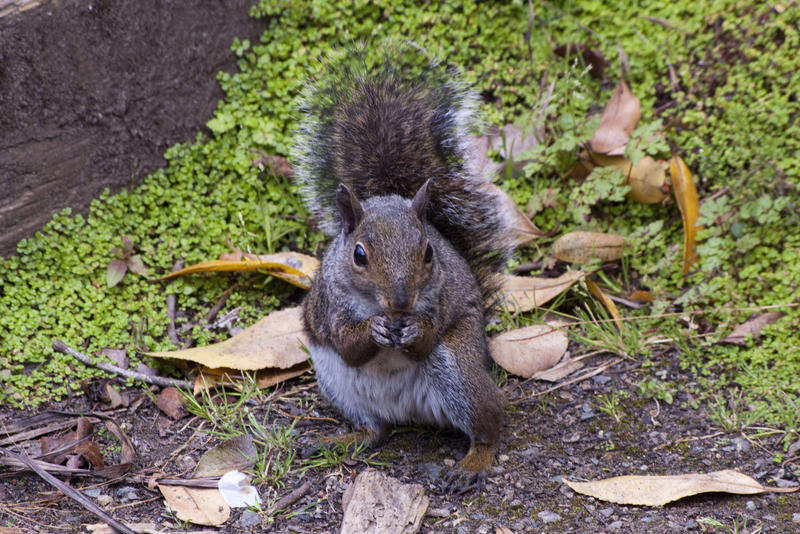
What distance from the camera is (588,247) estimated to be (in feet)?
13.2

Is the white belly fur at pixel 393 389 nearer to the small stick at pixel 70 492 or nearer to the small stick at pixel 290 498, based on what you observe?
the small stick at pixel 290 498

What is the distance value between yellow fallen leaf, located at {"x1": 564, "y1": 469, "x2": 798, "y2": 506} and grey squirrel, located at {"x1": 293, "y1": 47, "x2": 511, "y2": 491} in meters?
0.42

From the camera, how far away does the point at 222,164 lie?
413 centimetres

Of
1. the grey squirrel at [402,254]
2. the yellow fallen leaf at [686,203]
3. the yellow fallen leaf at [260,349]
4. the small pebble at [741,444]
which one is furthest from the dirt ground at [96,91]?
the small pebble at [741,444]

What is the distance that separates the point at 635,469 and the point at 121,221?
245 cm

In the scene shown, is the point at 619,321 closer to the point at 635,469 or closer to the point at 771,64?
the point at 635,469

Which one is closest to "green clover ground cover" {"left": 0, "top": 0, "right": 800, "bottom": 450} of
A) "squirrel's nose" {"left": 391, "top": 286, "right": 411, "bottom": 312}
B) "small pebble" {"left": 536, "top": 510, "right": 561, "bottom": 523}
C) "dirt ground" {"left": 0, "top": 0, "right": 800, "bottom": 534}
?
"dirt ground" {"left": 0, "top": 0, "right": 800, "bottom": 534}

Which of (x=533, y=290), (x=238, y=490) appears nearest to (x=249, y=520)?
(x=238, y=490)

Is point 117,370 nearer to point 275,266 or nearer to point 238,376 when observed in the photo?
point 238,376

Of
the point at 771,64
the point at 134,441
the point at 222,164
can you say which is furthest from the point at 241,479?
the point at 771,64

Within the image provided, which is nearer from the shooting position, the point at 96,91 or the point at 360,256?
the point at 360,256

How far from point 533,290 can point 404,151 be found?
98 centimetres

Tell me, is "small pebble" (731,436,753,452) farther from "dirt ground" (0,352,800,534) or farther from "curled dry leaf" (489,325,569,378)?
"curled dry leaf" (489,325,569,378)

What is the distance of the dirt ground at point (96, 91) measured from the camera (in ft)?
11.7
